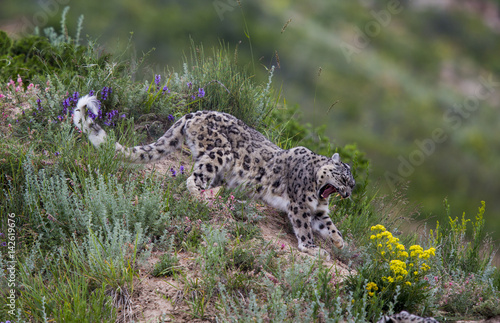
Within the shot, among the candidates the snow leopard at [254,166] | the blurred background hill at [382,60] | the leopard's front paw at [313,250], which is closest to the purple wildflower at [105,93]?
the snow leopard at [254,166]

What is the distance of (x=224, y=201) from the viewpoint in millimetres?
6371

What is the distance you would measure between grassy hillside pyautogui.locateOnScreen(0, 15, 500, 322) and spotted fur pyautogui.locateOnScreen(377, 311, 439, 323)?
0.10m

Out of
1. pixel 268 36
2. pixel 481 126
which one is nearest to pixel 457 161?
pixel 481 126

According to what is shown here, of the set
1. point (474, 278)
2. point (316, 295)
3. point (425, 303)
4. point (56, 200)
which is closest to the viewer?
point (316, 295)

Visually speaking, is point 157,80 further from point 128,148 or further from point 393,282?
point 393,282

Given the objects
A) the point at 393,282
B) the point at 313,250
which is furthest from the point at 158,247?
the point at 393,282

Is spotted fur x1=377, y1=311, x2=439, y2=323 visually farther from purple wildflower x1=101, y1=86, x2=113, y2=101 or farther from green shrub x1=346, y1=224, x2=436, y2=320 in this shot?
purple wildflower x1=101, y1=86, x2=113, y2=101

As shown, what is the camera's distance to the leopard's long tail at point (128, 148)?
6406 millimetres

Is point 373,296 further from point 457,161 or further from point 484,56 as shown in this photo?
point 484,56

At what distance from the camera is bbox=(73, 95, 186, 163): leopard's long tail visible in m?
6.41

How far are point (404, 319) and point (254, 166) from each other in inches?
100

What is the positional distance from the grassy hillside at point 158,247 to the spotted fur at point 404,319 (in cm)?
10

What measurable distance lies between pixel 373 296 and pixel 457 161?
1540 cm

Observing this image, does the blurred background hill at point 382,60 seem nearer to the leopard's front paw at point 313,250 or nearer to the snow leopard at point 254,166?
the snow leopard at point 254,166
